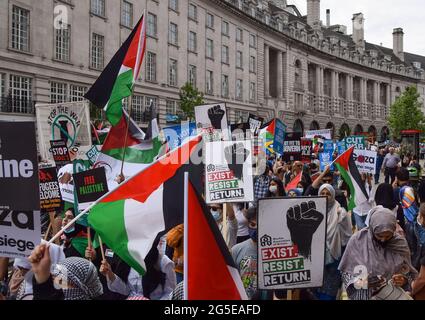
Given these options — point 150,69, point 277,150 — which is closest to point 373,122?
point 150,69

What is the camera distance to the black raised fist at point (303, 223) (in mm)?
3867

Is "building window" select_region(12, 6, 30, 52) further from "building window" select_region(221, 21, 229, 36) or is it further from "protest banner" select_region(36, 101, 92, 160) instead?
"building window" select_region(221, 21, 229, 36)

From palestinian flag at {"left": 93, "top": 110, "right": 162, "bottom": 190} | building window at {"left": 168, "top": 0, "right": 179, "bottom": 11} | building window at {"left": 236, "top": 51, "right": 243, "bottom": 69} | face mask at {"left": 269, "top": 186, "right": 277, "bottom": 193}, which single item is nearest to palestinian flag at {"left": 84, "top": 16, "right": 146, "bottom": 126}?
palestinian flag at {"left": 93, "top": 110, "right": 162, "bottom": 190}

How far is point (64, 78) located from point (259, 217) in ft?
84.6

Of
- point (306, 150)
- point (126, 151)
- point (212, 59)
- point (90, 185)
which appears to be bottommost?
point (90, 185)

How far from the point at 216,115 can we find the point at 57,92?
19.6 m

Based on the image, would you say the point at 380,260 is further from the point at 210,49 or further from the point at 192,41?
the point at 210,49

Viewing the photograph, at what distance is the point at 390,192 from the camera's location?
21.6 feet

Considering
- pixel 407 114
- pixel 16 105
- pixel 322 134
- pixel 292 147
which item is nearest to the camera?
pixel 292 147

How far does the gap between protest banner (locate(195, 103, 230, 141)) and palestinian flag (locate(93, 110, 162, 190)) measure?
230 cm

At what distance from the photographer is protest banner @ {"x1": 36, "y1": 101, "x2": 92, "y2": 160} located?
31.2 ft

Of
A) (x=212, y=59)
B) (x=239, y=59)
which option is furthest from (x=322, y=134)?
(x=239, y=59)

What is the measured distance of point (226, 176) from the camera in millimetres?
6242

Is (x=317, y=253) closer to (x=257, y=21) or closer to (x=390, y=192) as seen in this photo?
(x=390, y=192)
